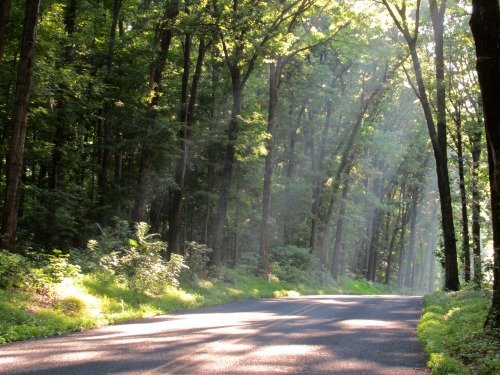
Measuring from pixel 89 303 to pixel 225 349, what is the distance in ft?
Answer: 17.4

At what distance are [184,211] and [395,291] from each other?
34167mm

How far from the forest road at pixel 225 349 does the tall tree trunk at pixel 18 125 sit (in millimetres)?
4605

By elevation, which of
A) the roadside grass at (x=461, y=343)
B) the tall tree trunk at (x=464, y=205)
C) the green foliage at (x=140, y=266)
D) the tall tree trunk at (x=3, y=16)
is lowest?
the roadside grass at (x=461, y=343)

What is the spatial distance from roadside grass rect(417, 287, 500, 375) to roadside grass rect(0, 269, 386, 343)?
22.6 ft

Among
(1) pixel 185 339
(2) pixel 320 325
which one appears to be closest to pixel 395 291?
(2) pixel 320 325

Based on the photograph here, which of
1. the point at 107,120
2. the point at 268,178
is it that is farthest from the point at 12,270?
the point at 268,178

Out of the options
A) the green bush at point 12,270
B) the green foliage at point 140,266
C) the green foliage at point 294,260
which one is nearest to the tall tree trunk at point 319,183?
the green foliage at point 294,260

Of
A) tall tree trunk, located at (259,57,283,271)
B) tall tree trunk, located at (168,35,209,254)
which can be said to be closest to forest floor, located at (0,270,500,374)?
tall tree trunk, located at (168,35,209,254)

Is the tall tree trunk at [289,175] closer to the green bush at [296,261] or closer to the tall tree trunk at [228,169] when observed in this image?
the green bush at [296,261]

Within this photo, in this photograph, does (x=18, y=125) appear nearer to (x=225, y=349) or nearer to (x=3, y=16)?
(x=3, y=16)

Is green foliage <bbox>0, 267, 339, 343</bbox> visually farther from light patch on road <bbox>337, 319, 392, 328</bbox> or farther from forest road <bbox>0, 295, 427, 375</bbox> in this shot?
light patch on road <bbox>337, 319, 392, 328</bbox>

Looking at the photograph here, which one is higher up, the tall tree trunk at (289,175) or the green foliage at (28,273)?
the tall tree trunk at (289,175)

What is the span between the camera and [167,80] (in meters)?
29.3

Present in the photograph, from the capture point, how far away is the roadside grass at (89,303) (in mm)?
9867
